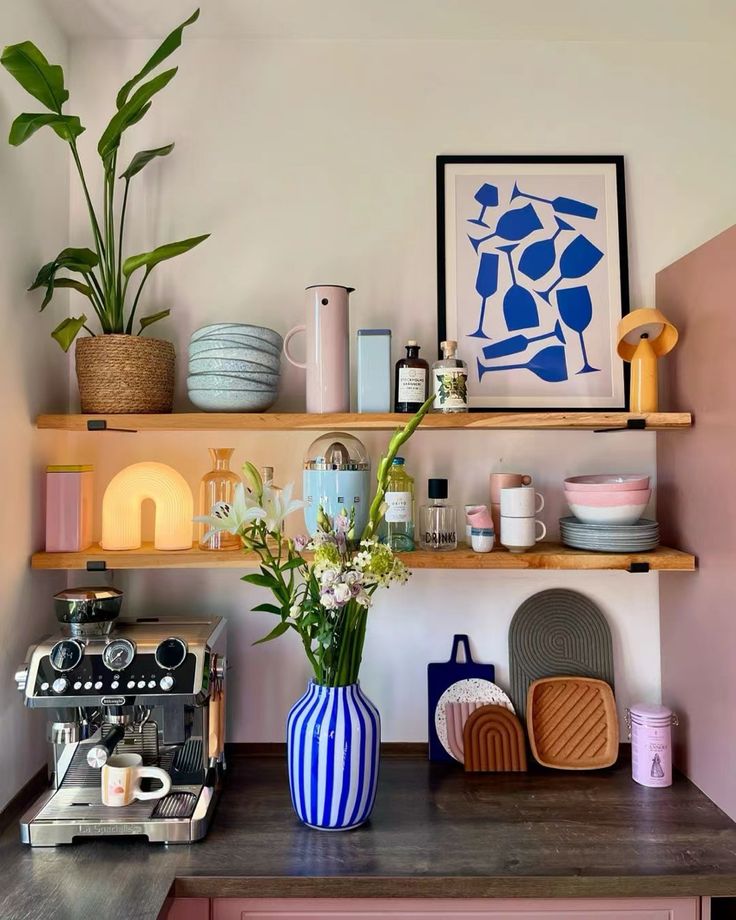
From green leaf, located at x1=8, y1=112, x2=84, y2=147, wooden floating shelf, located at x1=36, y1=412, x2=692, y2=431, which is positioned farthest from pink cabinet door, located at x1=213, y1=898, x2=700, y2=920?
green leaf, located at x1=8, y1=112, x2=84, y2=147

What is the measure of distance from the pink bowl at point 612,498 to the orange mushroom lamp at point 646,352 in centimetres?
20

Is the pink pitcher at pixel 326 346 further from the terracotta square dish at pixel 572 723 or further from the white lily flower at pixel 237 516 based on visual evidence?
the terracotta square dish at pixel 572 723

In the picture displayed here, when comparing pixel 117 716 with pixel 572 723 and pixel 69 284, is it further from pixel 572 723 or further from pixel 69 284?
pixel 572 723

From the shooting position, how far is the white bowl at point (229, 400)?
1603 millimetres

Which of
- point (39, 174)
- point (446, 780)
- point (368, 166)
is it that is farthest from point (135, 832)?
point (368, 166)

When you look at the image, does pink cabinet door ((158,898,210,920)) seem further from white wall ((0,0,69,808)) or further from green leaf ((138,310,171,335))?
green leaf ((138,310,171,335))

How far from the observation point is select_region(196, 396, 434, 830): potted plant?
1.38 metres

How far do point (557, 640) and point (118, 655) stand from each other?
1.05 meters

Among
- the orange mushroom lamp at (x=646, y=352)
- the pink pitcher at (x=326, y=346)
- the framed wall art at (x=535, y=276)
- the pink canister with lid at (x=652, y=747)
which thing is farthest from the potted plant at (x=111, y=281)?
the pink canister with lid at (x=652, y=747)

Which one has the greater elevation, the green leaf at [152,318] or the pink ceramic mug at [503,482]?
the green leaf at [152,318]

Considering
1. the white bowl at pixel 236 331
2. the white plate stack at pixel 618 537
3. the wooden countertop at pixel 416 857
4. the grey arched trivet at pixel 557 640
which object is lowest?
the wooden countertop at pixel 416 857

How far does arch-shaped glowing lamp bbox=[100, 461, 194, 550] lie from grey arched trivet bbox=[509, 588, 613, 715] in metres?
0.85

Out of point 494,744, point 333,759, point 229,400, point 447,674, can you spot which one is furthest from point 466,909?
point 229,400

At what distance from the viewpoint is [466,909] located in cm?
128
